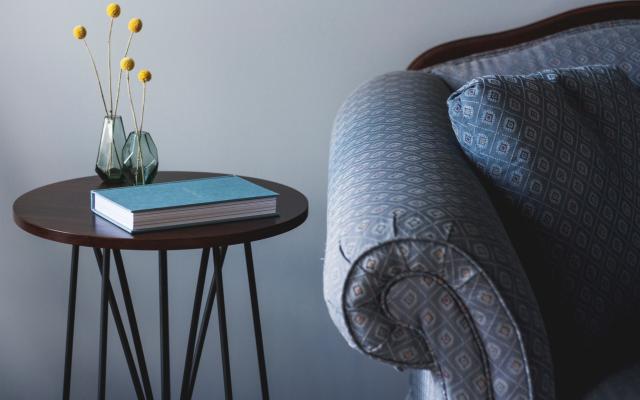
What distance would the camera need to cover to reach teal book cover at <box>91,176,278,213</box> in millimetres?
1144

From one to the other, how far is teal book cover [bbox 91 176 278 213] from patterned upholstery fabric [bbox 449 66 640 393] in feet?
1.18

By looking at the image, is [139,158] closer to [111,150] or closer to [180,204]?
[111,150]

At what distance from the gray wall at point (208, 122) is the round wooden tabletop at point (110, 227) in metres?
0.37

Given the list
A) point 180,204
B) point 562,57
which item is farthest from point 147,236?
point 562,57

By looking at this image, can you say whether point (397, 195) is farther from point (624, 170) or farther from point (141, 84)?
point (141, 84)

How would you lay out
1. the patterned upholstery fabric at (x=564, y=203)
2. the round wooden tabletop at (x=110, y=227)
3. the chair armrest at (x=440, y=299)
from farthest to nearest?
the round wooden tabletop at (x=110, y=227), the patterned upholstery fabric at (x=564, y=203), the chair armrest at (x=440, y=299)

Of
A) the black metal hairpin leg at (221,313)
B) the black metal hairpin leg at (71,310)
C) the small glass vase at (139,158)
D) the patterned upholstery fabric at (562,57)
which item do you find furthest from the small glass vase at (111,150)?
the patterned upholstery fabric at (562,57)

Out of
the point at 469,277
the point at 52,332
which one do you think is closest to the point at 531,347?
the point at 469,277

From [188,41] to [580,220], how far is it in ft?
3.23

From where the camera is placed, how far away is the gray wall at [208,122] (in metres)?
1.66

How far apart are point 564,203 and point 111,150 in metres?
0.78

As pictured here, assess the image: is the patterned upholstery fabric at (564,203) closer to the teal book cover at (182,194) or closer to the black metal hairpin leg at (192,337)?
the teal book cover at (182,194)

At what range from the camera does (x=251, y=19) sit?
5.45 feet

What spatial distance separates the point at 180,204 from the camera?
114 cm
